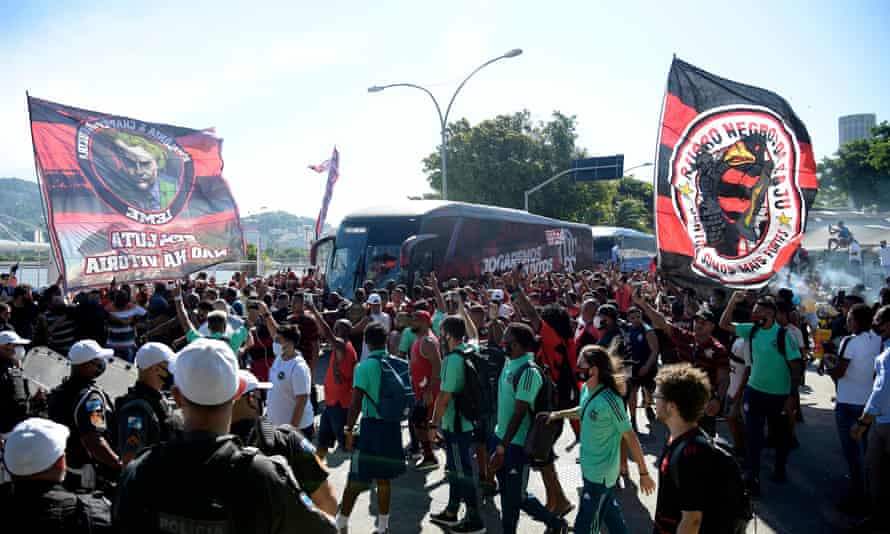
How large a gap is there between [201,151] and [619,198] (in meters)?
70.5

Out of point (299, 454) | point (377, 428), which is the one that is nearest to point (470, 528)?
point (377, 428)

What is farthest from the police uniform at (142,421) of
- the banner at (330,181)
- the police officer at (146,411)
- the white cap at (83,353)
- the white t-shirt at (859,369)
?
the banner at (330,181)

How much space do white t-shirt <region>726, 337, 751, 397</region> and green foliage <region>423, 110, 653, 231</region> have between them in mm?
35911

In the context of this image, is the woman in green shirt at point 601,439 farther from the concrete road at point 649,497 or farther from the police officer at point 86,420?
the police officer at point 86,420

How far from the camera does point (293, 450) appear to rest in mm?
2764

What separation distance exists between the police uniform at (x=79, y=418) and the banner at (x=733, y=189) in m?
4.61

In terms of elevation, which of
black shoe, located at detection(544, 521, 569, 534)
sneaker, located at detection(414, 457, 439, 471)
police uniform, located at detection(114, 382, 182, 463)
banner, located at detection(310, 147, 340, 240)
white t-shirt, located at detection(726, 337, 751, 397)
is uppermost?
banner, located at detection(310, 147, 340, 240)

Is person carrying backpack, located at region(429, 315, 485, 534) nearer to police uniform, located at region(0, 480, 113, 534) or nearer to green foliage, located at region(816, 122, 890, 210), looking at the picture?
police uniform, located at region(0, 480, 113, 534)

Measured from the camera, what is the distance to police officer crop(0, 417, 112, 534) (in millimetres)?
2408

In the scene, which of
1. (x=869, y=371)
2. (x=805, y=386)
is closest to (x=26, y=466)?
(x=869, y=371)

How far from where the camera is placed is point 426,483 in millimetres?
6484

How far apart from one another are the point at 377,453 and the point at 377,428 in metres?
0.19

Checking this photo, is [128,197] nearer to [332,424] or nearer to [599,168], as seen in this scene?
[332,424]

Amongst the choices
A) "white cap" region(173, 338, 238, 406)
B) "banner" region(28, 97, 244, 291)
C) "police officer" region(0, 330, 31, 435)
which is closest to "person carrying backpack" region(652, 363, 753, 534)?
"white cap" region(173, 338, 238, 406)
